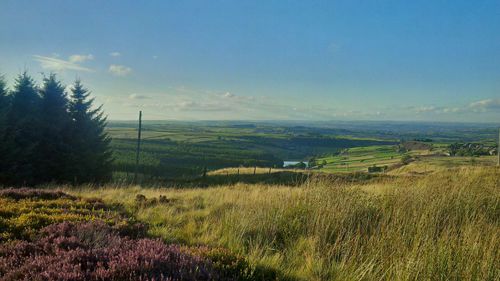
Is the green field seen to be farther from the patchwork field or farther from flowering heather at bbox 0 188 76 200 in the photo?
flowering heather at bbox 0 188 76 200

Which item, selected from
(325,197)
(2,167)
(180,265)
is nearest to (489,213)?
(325,197)

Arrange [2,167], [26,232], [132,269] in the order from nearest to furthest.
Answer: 1. [132,269]
2. [26,232]
3. [2,167]

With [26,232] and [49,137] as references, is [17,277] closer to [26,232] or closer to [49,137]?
[26,232]

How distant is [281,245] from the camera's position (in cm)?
573

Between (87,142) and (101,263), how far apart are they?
32059 millimetres

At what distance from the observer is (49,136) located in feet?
96.2

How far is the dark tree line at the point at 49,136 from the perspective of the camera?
26.1 meters

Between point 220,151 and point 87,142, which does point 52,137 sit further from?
point 220,151

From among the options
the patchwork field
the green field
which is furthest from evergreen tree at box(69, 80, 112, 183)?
the green field

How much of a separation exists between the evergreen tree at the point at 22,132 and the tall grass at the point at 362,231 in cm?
2095

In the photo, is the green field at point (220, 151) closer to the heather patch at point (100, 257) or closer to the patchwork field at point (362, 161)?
the patchwork field at point (362, 161)

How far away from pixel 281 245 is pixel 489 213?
4618mm

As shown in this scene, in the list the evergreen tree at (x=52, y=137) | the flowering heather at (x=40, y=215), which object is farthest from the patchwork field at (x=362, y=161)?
the evergreen tree at (x=52, y=137)

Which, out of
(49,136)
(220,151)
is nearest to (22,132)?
(49,136)
